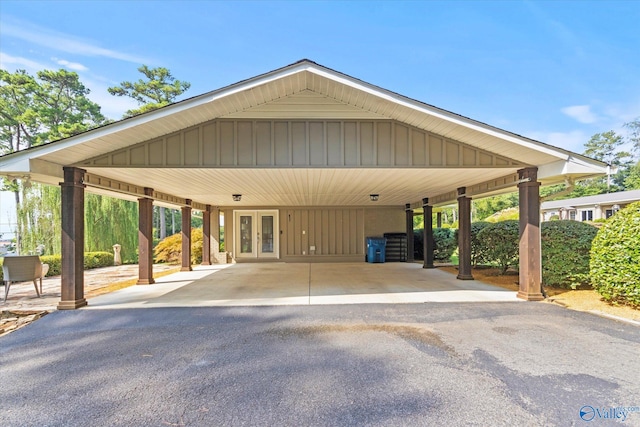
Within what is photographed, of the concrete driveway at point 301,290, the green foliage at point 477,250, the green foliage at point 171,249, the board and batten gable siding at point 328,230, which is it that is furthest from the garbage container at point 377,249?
the green foliage at point 171,249

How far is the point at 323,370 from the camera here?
2.93 meters

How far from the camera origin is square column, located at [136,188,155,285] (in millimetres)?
7852

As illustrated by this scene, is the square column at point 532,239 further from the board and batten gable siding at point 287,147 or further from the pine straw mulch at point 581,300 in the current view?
the board and batten gable siding at point 287,147

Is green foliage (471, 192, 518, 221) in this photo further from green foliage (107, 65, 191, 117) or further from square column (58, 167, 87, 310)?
square column (58, 167, 87, 310)

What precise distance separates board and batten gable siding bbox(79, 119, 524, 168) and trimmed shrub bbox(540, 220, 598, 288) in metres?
3.13

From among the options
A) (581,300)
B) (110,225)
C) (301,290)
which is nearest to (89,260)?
(110,225)

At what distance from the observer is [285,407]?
2.33 m

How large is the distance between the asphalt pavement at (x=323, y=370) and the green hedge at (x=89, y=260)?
6775 millimetres

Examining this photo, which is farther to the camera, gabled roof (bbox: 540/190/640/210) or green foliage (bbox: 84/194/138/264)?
gabled roof (bbox: 540/190/640/210)

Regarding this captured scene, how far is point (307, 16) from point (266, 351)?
1087cm

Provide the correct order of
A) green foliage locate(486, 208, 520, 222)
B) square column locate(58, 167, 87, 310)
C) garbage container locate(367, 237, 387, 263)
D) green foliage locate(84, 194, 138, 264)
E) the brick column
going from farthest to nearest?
green foliage locate(486, 208, 520, 222) → green foliage locate(84, 194, 138, 264) → garbage container locate(367, 237, 387, 263) → the brick column → square column locate(58, 167, 87, 310)

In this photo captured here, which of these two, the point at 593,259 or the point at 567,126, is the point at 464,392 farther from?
the point at 567,126

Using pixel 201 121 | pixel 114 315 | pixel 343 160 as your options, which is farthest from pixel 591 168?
pixel 114 315

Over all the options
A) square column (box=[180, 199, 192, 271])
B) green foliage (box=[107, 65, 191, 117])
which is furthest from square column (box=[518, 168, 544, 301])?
green foliage (box=[107, 65, 191, 117])
